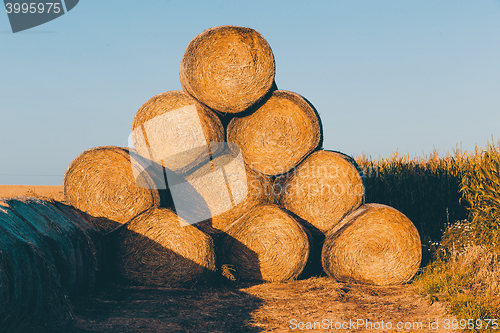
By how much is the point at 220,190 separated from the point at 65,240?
7.36 ft

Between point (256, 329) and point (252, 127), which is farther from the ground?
point (252, 127)

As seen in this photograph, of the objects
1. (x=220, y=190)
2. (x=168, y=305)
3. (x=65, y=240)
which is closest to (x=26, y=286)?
Answer: (x=65, y=240)

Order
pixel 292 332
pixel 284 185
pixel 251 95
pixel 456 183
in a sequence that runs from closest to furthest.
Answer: pixel 292 332 < pixel 251 95 < pixel 284 185 < pixel 456 183

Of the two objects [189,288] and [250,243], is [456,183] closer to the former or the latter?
[250,243]

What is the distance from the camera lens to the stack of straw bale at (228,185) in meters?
5.30

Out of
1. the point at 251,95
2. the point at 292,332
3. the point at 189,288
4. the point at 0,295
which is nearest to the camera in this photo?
the point at 0,295

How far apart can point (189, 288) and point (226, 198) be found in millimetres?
1418

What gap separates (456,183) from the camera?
916cm

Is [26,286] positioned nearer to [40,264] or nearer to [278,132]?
[40,264]

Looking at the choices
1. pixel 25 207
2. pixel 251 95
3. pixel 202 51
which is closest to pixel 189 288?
pixel 25 207

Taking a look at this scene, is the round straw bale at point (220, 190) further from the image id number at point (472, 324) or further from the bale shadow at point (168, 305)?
the image id number at point (472, 324)

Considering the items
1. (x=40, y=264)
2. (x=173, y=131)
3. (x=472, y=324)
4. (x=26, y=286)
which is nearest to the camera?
(x=26, y=286)

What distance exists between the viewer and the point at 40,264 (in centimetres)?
381
